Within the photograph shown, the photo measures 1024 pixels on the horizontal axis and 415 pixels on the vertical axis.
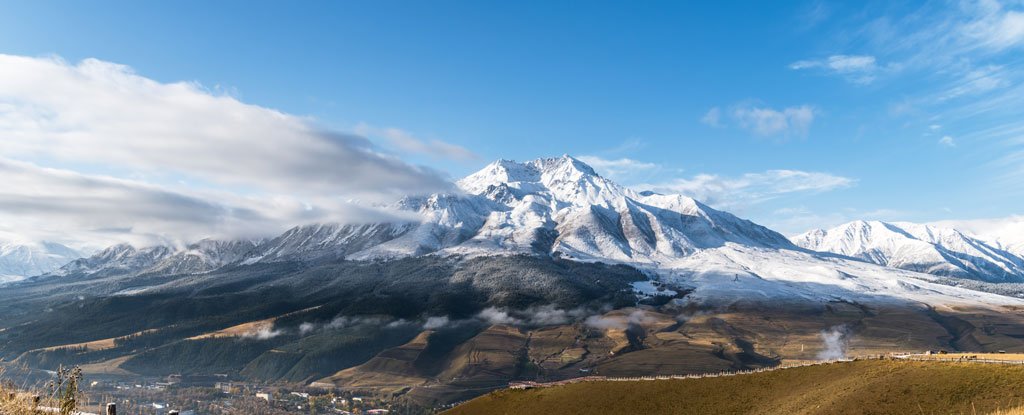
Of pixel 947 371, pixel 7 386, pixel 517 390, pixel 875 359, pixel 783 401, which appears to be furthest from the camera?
pixel 517 390

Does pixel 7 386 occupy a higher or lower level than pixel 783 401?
higher

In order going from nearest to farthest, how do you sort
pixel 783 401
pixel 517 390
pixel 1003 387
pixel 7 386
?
pixel 7 386
pixel 1003 387
pixel 783 401
pixel 517 390

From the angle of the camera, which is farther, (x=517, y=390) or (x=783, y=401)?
(x=517, y=390)

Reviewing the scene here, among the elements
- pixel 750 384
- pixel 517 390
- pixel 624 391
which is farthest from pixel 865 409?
pixel 517 390

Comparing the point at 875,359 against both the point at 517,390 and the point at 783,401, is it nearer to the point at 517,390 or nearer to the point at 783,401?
the point at 783,401

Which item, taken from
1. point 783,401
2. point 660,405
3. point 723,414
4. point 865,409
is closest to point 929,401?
point 865,409

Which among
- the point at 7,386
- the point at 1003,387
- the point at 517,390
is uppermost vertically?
the point at 7,386
